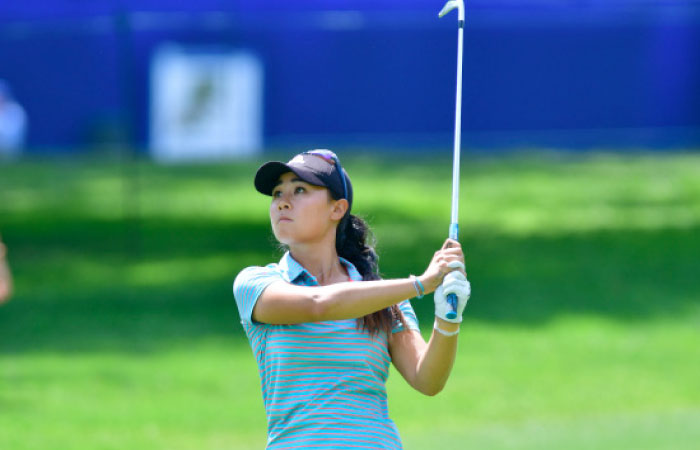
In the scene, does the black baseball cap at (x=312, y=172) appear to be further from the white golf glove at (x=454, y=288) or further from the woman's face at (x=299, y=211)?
the white golf glove at (x=454, y=288)

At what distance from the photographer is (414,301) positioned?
13.2 m

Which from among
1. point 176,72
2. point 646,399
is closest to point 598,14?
point 176,72

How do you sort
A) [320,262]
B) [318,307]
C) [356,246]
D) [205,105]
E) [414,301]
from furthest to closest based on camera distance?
[205,105]
[414,301]
[356,246]
[320,262]
[318,307]

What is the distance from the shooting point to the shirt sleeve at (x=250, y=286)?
11.7 ft

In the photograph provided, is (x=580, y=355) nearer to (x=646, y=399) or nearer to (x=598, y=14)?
(x=646, y=399)

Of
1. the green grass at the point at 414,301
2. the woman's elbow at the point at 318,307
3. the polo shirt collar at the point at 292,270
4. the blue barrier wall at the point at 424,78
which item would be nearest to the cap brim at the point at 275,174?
the polo shirt collar at the point at 292,270


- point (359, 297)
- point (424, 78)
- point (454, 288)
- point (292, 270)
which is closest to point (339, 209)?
point (292, 270)

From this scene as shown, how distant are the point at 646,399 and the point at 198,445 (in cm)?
369

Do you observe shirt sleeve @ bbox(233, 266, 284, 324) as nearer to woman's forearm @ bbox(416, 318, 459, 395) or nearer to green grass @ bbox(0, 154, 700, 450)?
woman's forearm @ bbox(416, 318, 459, 395)

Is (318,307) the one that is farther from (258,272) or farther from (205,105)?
(205,105)

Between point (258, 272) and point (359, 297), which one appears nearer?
point (359, 297)

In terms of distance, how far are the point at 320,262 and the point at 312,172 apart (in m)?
0.28

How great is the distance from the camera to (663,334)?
12.3m

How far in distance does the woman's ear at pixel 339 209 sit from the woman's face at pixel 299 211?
12 mm
